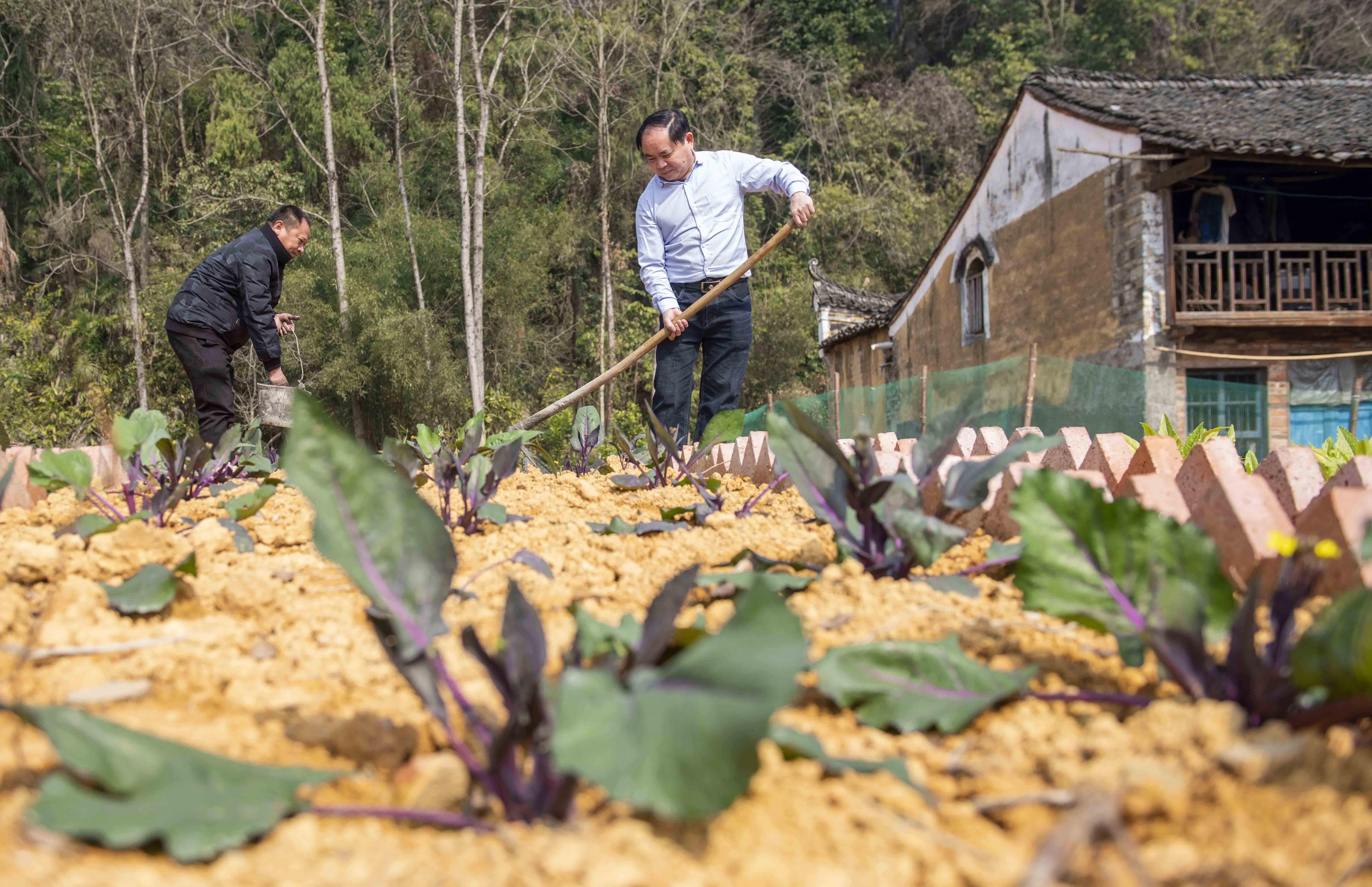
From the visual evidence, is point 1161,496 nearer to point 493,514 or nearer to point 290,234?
point 493,514

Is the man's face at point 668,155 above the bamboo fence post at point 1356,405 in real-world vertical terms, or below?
above

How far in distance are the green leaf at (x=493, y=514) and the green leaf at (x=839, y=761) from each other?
1.37 meters

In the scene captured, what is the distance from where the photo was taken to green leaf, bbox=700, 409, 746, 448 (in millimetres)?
2869

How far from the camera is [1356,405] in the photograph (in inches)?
419

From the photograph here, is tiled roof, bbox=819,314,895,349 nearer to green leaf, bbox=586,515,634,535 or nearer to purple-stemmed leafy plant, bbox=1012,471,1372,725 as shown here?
green leaf, bbox=586,515,634,535

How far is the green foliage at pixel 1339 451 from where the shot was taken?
2877mm

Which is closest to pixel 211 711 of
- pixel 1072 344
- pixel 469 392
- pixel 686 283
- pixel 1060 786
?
pixel 1060 786

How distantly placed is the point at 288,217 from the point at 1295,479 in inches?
231

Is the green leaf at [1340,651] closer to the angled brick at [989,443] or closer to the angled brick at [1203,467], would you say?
the angled brick at [1203,467]

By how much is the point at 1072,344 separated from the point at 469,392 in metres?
13.6

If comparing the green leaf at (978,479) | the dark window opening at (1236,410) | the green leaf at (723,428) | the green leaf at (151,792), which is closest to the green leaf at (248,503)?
the green leaf at (723,428)

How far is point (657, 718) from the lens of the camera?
2.50ft

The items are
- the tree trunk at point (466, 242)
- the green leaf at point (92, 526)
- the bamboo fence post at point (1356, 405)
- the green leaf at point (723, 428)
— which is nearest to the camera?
the green leaf at point (92, 526)

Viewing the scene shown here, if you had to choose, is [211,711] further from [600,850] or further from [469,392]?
[469,392]
